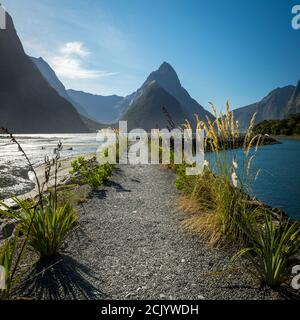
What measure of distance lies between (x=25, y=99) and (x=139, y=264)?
182887mm

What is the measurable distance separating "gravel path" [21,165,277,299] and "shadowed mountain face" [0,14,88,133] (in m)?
163

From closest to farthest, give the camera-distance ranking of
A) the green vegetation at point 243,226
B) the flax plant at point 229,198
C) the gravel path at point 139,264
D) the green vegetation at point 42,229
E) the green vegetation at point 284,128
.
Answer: the gravel path at point 139,264
the green vegetation at point 243,226
the green vegetation at point 42,229
the flax plant at point 229,198
the green vegetation at point 284,128

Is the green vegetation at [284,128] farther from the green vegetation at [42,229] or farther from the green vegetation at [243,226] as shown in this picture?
the green vegetation at [42,229]

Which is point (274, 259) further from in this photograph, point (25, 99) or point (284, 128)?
point (25, 99)

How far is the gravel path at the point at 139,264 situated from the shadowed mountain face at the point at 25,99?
163 metres

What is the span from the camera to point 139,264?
152 inches

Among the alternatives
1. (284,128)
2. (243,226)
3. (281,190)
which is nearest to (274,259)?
(243,226)

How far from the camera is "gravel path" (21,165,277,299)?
325 cm

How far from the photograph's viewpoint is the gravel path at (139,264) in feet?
10.6

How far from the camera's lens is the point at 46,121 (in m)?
172

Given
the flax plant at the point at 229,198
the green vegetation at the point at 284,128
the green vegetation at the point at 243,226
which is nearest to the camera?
the green vegetation at the point at 243,226

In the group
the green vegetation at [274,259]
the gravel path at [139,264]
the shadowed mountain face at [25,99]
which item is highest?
the shadowed mountain face at [25,99]

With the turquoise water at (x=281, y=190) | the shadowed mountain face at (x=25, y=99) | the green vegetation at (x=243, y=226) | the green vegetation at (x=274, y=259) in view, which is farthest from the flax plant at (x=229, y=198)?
the shadowed mountain face at (x=25, y=99)
